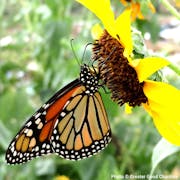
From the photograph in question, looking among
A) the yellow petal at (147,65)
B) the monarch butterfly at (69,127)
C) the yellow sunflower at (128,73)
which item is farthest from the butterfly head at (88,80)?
the yellow petal at (147,65)

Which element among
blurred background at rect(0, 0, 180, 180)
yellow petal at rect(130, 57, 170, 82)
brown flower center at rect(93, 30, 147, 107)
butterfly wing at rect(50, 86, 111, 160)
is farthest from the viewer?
blurred background at rect(0, 0, 180, 180)

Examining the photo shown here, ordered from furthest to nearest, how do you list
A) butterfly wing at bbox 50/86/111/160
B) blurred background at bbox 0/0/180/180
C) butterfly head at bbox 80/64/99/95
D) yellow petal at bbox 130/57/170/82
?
1. blurred background at bbox 0/0/180/180
2. butterfly wing at bbox 50/86/111/160
3. butterfly head at bbox 80/64/99/95
4. yellow petal at bbox 130/57/170/82

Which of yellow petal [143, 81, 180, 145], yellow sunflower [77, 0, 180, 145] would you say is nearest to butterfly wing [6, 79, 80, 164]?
yellow sunflower [77, 0, 180, 145]

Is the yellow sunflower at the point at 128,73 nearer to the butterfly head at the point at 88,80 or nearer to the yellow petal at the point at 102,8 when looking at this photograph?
the yellow petal at the point at 102,8

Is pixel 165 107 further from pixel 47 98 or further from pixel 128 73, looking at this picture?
pixel 47 98

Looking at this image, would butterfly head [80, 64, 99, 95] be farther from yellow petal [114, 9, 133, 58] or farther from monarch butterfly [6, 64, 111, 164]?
yellow petal [114, 9, 133, 58]

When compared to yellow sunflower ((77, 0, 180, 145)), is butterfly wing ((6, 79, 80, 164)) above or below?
below

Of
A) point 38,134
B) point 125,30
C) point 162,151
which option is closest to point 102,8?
point 125,30

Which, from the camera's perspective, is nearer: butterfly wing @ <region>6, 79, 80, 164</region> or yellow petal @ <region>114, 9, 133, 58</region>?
yellow petal @ <region>114, 9, 133, 58</region>

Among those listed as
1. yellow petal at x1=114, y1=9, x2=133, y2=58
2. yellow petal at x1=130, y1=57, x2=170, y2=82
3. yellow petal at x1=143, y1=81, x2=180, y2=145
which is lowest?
yellow petal at x1=143, y1=81, x2=180, y2=145
